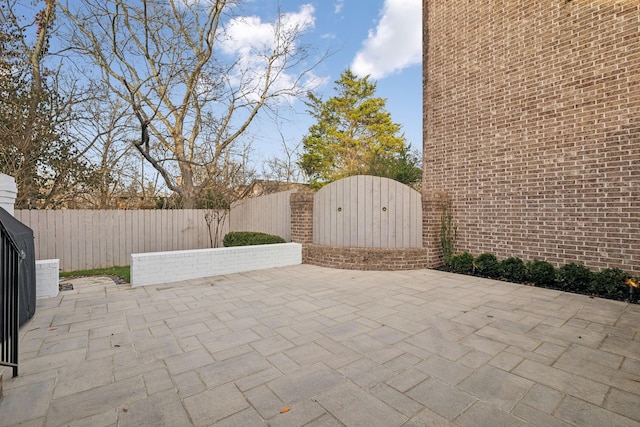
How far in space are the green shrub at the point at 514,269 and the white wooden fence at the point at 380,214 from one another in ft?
4.92

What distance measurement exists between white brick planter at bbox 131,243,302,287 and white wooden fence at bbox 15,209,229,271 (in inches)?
117

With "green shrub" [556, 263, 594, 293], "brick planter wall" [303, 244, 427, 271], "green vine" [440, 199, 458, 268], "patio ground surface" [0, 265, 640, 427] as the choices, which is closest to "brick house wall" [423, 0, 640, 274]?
"green vine" [440, 199, 458, 268]

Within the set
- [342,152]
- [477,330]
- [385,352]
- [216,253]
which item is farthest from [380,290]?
[342,152]

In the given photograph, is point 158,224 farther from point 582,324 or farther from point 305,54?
point 582,324

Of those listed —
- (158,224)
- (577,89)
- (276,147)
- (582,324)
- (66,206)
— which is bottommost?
A: (582,324)

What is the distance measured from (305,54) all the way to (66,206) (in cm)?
840

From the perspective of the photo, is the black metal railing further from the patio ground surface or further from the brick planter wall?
the brick planter wall

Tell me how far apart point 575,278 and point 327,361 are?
13.9 feet

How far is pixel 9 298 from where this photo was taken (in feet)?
6.93

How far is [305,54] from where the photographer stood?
1003cm

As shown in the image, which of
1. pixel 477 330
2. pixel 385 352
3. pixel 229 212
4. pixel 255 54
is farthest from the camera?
pixel 255 54

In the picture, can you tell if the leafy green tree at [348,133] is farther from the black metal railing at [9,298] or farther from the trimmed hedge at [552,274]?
the black metal railing at [9,298]

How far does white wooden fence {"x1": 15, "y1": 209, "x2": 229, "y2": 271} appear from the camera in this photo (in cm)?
618

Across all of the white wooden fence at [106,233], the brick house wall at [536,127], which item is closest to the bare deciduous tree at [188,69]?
the white wooden fence at [106,233]
